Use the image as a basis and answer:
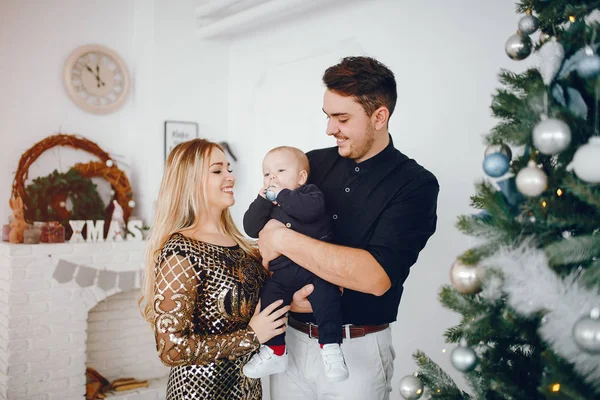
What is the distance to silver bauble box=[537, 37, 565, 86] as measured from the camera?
3.53 ft

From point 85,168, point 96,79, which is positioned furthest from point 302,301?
point 96,79

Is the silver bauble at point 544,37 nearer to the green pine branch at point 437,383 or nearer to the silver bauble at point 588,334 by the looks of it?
the silver bauble at point 588,334

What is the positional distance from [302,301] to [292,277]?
9cm

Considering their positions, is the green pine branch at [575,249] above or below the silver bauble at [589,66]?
below

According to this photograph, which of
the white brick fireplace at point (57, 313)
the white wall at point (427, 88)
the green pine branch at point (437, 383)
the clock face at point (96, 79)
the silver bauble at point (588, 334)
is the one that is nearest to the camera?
the silver bauble at point (588, 334)

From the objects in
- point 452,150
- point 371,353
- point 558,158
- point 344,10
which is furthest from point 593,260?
A: point 344,10

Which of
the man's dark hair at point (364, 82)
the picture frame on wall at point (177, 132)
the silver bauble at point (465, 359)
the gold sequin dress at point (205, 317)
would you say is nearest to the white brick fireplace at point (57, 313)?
the picture frame on wall at point (177, 132)

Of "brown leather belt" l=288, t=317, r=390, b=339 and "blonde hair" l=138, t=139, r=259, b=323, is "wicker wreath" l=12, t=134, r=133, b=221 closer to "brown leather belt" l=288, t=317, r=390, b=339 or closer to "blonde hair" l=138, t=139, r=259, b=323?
"blonde hair" l=138, t=139, r=259, b=323

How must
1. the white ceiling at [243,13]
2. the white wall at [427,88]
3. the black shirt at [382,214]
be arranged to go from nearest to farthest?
the black shirt at [382,214]
the white wall at [427,88]
the white ceiling at [243,13]

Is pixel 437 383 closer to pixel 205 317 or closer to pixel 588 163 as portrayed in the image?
pixel 588 163

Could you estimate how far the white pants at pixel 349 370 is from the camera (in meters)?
1.87

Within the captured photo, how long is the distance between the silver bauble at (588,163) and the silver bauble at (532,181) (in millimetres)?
79

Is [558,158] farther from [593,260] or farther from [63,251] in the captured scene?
[63,251]

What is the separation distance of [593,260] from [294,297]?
3.40 feet
